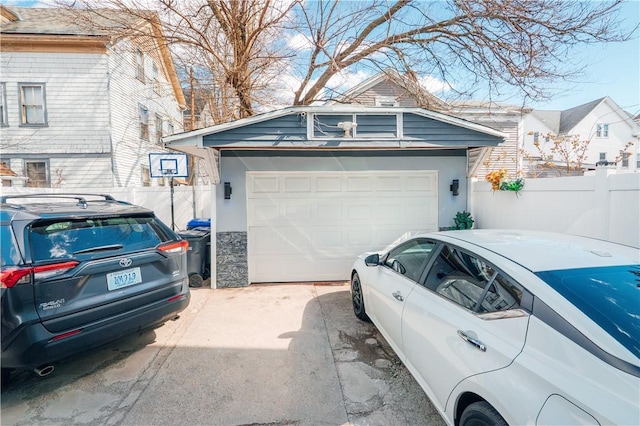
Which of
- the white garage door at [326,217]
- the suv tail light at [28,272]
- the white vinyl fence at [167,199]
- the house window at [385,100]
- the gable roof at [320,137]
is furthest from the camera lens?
the house window at [385,100]

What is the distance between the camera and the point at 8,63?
37.8 feet

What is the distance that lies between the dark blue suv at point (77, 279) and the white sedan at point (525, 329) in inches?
101

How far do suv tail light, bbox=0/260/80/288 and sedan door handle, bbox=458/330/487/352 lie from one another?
3110 millimetres

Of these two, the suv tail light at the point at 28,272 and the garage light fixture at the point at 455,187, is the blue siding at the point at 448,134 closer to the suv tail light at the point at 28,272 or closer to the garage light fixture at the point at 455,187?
the garage light fixture at the point at 455,187

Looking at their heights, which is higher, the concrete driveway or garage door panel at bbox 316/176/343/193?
garage door panel at bbox 316/176/343/193

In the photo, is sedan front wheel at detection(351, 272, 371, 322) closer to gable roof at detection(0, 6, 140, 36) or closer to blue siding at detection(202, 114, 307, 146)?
blue siding at detection(202, 114, 307, 146)

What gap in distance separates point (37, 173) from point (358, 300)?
551 inches

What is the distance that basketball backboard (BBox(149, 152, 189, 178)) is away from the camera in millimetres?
6359

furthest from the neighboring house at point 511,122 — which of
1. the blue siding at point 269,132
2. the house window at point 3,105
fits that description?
the house window at point 3,105

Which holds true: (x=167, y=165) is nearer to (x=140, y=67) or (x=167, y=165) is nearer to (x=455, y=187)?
(x=455, y=187)

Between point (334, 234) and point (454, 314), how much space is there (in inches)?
159

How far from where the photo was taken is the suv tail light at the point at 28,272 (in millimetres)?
2326

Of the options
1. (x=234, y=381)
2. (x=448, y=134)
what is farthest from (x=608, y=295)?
(x=448, y=134)

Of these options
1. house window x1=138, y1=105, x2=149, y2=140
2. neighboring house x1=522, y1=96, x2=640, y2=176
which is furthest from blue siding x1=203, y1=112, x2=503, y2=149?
neighboring house x1=522, y1=96, x2=640, y2=176
